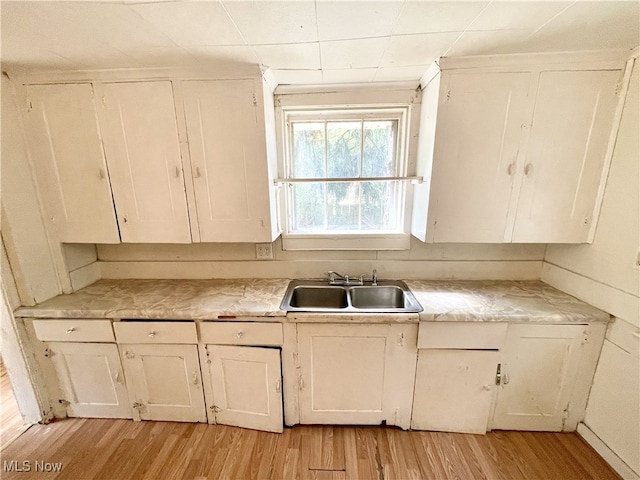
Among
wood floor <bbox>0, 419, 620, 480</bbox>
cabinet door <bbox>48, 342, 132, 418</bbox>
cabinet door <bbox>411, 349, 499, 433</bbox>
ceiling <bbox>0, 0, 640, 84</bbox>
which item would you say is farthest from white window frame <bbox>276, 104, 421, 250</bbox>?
cabinet door <bbox>48, 342, 132, 418</bbox>

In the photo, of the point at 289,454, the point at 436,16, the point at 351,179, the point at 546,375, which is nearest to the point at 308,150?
the point at 351,179

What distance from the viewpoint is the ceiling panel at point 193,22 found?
918 mm

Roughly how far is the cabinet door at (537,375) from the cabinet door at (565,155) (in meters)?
0.57

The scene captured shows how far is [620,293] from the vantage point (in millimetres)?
1340

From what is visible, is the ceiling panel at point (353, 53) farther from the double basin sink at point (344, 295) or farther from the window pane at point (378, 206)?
the double basin sink at point (344, 295)

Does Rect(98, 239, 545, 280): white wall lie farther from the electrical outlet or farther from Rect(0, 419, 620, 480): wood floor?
Rect(0, 419, 620, 480): wood floor

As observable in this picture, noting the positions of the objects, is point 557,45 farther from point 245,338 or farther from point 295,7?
point 245,338

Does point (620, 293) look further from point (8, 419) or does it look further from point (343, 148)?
point (8, 419)

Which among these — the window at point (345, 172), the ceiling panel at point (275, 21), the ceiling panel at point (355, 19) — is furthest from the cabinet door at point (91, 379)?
the ceiling panel at point (355, 19)

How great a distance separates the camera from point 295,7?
3.05ft

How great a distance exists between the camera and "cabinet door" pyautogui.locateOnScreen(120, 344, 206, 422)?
1517 mm

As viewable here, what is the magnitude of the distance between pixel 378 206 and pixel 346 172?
0.37 m

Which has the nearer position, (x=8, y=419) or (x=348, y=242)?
(x=8, y=419)

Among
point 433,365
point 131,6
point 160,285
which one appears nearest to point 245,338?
point 160,285
